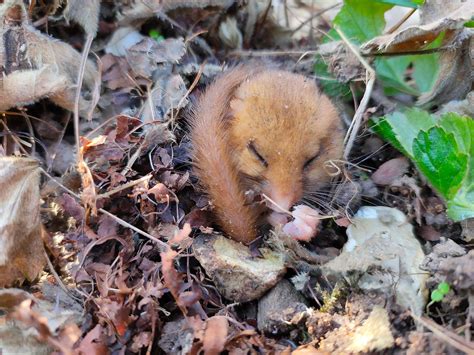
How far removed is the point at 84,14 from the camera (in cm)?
298

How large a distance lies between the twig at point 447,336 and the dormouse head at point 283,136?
74 cm

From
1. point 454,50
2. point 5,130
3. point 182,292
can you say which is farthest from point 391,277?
point 5,130

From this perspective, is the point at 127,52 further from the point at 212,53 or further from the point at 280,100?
the point at 280,100

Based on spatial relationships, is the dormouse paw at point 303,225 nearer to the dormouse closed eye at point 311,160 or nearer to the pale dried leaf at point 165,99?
the dormouse closed eye at point 311,160

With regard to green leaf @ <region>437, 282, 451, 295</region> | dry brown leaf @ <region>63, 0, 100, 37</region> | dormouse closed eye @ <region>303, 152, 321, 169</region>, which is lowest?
green leaf @ <region>437, 282, 451, 295</region>

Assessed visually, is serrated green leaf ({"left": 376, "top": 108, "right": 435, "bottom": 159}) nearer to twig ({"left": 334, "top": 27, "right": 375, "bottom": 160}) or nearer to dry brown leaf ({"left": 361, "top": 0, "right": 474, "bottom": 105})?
twig ({"left": 334, "top": 27, "right": 375, "bottom": 160})

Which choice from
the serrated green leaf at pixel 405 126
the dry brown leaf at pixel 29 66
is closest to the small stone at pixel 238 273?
the serrated green leaf at pixel 405 126

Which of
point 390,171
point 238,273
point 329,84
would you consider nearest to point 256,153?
point 238,273

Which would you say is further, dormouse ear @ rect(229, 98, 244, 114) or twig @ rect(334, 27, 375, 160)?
twig @ rect(334, 27, 375, 160)

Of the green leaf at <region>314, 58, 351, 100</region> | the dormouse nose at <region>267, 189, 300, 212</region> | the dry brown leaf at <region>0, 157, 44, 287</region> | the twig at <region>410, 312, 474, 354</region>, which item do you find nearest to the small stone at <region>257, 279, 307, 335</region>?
the dormouse nose at <region>267, 189, 300, 212</region>

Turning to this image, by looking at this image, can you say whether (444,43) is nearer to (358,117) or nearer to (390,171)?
(358,117)

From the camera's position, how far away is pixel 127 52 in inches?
118

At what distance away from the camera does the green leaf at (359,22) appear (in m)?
2.98

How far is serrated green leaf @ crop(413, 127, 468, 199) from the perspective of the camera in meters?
2.28
